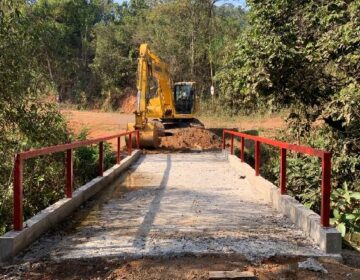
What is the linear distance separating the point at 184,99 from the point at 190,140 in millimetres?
3201

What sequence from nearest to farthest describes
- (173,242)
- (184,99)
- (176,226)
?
(173,242)
(176,226)
(184,99)

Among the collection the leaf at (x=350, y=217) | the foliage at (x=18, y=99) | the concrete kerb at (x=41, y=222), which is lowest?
the leaf at (x=350, y=217)

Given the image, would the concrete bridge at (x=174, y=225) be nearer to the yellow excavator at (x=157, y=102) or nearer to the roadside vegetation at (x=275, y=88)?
the roadside vegetation at (x=275, y=88)

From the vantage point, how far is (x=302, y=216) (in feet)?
20.9

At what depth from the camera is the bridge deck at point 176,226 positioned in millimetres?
5453

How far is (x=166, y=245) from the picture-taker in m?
5.60

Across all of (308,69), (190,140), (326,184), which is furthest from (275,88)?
(190,140)

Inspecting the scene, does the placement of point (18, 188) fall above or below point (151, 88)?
below

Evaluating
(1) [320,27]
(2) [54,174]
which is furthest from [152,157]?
(1) [320,27]

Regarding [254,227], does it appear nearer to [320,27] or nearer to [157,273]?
[157,273]

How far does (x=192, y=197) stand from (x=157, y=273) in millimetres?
4460

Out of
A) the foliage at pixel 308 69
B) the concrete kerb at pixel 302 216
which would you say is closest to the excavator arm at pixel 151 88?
the foliage at pixel 308 69

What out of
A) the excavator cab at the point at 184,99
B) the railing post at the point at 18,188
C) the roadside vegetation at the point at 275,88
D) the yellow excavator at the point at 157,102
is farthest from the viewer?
the excavator cab at the point at 184,99

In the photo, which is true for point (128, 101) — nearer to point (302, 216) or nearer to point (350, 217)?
point (350, 217)
